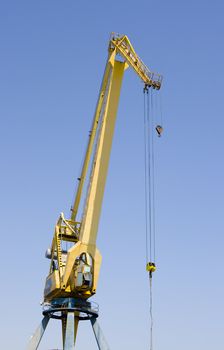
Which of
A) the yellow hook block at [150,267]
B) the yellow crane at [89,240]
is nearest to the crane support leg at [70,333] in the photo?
the yellow crane at [89,240]

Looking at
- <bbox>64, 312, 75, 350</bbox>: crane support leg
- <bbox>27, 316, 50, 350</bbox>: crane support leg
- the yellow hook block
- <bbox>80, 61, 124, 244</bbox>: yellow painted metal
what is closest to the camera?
the yellow hook block

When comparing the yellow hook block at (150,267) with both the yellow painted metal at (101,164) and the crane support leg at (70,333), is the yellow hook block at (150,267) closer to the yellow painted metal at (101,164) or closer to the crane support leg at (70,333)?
the yellow painted metal at (101,164)

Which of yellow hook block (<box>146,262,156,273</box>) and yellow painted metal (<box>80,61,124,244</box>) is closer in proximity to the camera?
yellow hook block (<box>146,262,156,273</box>)

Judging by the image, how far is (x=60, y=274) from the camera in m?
31.6

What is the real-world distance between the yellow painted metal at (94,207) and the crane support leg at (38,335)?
1556 millimetres

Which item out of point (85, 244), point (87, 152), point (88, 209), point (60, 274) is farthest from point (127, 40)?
point (60, 274)

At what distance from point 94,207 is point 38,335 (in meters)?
9.74

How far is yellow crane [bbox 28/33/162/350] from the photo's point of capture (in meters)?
31.0

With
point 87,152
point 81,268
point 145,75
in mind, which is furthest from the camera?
point 87,152

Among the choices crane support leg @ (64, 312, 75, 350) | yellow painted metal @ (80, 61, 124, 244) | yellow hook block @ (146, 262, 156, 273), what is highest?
yellow painted metal @ (80, 61, 124, 244)

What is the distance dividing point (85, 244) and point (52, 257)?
13.9ft

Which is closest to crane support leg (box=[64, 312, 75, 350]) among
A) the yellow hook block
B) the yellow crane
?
the yellow crane

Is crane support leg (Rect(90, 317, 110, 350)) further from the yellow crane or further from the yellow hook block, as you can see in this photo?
the yellow hook block

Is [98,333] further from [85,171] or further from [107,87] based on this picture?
[107,87]
